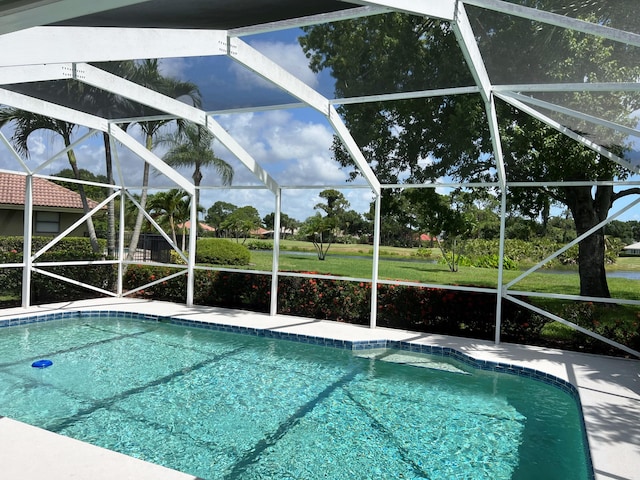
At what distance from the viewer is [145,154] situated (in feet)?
32.3

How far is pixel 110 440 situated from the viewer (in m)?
4.43

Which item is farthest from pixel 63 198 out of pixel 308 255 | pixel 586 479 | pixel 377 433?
A: pixel 586 479

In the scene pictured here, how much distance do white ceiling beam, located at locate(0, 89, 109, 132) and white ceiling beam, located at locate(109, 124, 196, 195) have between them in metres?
0.25

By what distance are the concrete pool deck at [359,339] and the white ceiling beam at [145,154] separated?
2.82 m

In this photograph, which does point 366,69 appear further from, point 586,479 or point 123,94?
point 586,479

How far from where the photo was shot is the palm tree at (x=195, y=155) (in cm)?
1626

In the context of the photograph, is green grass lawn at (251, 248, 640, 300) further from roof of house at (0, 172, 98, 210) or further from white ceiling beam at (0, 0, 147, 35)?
white ceiling beam at (0, 0, 147, 35)

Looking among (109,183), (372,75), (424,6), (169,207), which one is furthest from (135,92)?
(169,207)

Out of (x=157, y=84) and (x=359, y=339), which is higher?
(x=157, y=84)

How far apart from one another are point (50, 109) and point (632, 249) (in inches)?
587

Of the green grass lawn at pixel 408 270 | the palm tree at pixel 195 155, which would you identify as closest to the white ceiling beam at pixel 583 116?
the green grass lawn at pixel 408 270

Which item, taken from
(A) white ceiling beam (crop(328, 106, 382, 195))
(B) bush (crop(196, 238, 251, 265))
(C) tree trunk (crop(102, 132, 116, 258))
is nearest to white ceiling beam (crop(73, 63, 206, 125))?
(A) white ceiling beam (crop(328, 106, 382, 195))

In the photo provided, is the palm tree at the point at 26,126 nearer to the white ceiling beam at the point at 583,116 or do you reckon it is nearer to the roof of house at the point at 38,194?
the roof of house at the point at 38,194

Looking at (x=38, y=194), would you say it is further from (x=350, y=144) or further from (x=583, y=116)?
(x=583, y=116)
